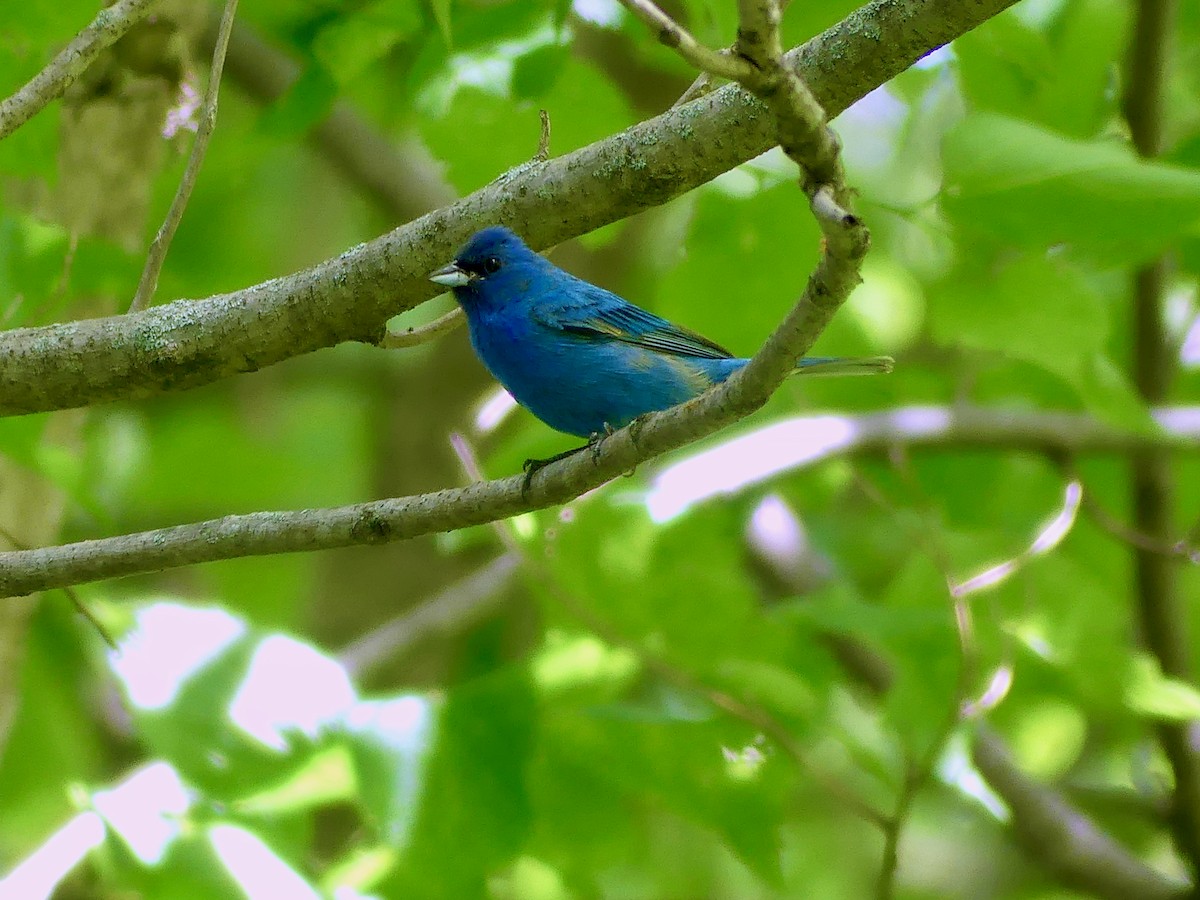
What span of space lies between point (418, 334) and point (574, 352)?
1.42 metres

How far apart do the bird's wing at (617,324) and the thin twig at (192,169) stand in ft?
6.42

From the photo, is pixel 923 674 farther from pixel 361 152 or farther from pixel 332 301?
pixel 361 152

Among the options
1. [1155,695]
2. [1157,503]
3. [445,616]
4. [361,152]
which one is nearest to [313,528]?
[1155,695]

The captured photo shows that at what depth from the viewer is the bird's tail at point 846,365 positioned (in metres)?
4.01

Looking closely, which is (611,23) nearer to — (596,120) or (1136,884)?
(596,120)

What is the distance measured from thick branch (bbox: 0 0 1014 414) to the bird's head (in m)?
0.29

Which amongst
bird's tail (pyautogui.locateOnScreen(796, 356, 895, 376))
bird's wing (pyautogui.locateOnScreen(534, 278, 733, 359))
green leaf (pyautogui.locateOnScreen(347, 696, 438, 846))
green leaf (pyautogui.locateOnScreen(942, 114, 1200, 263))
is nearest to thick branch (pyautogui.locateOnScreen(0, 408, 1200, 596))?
green leaf (pyautogui.locateOnScreen(347, 696, 438, 846))

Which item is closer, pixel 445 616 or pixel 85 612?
pixel 85 612

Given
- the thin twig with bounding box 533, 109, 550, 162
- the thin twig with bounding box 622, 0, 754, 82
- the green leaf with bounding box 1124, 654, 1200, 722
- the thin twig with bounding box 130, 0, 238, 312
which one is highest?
the thin twig with bounding box 622, 0, 754, 82

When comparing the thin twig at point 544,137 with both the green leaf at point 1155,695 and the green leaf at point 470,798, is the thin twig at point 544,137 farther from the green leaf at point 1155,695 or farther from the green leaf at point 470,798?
the green leaf at point 1155,695

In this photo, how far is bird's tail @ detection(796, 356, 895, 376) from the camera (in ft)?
13.1

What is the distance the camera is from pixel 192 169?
10.8 feet

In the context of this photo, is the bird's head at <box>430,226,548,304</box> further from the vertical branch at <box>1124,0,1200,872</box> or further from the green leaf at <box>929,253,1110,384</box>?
the vertical branch at <box>1124,0,1200,872</box>

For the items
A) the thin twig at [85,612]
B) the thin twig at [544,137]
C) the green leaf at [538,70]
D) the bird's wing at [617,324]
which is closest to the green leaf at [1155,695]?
the bird's wing at [617,324]
